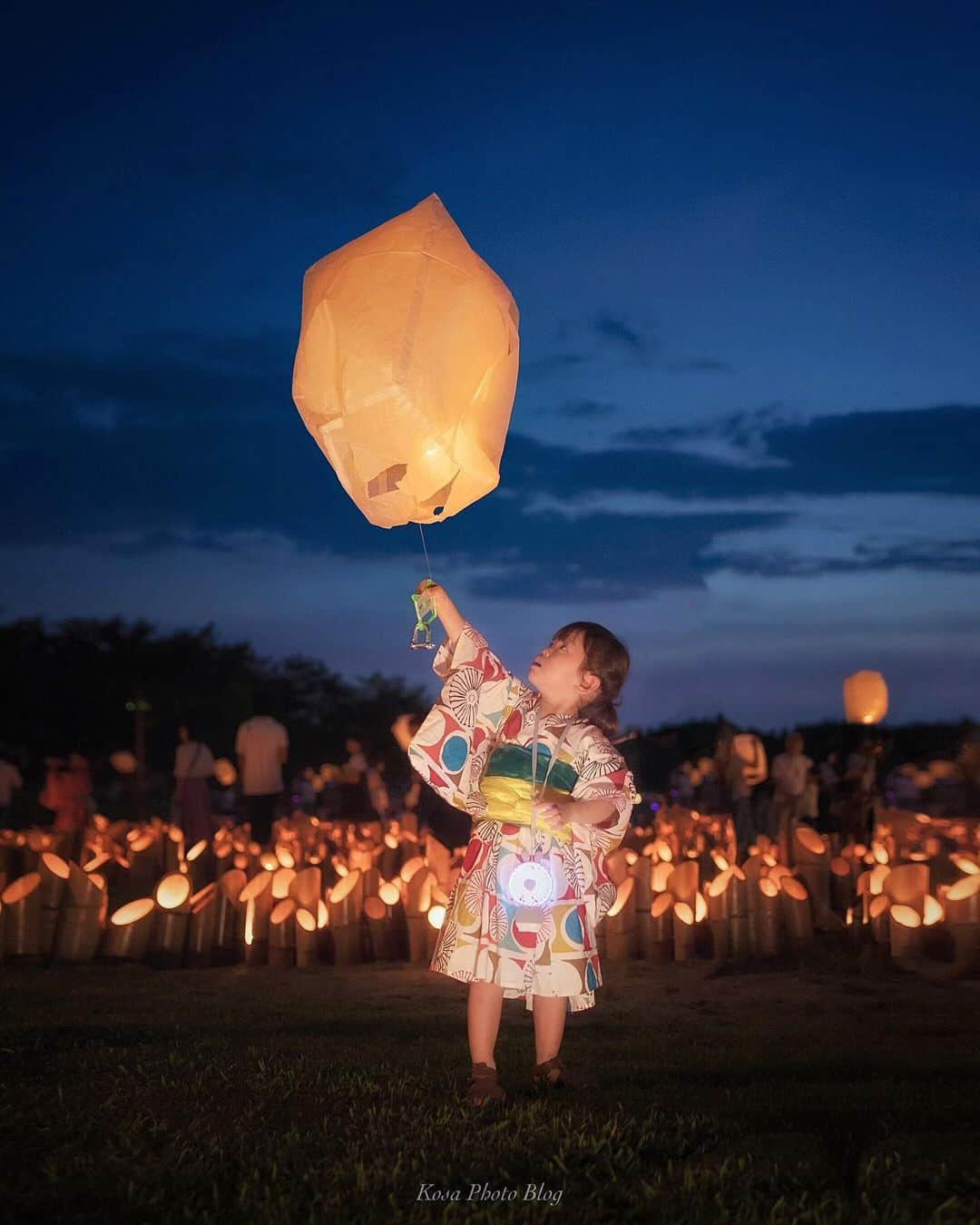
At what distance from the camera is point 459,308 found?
421 centimetres

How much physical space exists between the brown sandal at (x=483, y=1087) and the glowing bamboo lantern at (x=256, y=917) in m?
3.56

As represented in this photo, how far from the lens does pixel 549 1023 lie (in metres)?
4.31

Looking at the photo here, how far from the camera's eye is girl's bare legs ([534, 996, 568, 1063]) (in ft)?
14.1

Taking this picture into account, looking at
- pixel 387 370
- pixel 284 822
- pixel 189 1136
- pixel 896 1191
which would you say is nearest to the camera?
pixel 896 1191

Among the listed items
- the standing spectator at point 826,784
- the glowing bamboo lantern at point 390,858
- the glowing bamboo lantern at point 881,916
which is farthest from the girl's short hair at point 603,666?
the standing spectator at point 826,784

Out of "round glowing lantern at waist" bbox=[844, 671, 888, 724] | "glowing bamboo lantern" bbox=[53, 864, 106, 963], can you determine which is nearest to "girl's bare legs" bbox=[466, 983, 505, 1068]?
"glowing bamboo lantern" bbox=[53, 864, 106, 963]

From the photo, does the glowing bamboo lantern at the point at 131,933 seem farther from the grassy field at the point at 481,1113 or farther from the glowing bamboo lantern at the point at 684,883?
the glowing bamboo lantern at the point at 684,883

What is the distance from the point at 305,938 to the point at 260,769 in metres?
4.64

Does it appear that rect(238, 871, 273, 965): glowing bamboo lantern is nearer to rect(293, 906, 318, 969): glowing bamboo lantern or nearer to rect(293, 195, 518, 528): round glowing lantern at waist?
rect(293, 906, 318, 969): glowing bamboo lantern

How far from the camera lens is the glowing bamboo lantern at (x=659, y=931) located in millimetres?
7414

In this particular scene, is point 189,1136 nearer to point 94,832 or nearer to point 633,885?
point 633,885

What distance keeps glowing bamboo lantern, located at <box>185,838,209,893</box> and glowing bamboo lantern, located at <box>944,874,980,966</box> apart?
4.49 meters

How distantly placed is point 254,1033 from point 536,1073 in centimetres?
160

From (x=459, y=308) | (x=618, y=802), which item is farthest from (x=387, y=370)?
(x=618, y=802)
